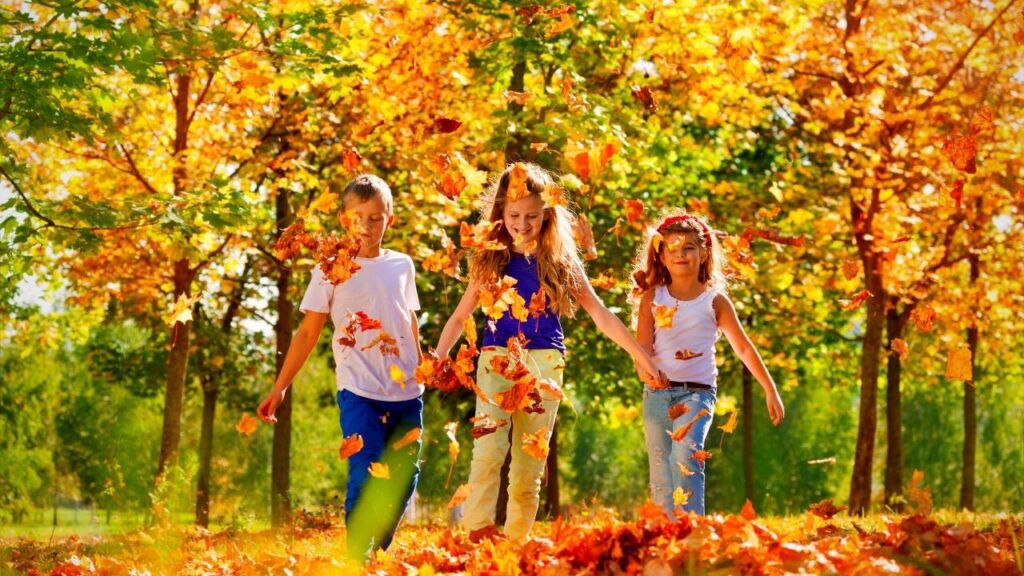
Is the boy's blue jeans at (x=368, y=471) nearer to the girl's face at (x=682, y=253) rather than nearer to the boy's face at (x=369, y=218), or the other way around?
the boy's face at (x=369, y=218)

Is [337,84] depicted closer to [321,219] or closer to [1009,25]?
[321,219]

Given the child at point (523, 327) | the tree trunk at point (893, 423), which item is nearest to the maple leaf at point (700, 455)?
the child at point (523, 327)

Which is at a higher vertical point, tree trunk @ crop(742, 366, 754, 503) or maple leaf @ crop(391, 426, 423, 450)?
maple leaf @ crop(391, 426, 423, 450)

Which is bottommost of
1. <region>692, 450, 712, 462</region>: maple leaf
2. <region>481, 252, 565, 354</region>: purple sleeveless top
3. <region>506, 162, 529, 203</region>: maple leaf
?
<region>692, 450, 712, 462</region>: maple leaf

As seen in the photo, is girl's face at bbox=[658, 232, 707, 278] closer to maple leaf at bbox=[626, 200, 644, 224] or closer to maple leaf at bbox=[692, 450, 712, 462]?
maple leaf at bbox=[626, 200, 644, 224]

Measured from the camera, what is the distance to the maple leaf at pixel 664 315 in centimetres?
693

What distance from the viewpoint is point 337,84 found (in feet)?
37.5

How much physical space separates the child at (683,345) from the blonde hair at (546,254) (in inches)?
26.3

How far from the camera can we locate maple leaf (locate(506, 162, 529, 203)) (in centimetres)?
634

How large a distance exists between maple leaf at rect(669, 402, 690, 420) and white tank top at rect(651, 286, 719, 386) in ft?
0.56

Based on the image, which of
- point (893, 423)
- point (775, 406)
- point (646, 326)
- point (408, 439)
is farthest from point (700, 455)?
point (893, 423)

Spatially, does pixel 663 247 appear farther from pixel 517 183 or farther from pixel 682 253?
pixel 517 183

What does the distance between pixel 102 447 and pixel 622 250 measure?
3326cm

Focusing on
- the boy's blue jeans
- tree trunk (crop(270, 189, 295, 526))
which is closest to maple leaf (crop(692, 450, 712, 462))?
the boy's blue jeans
